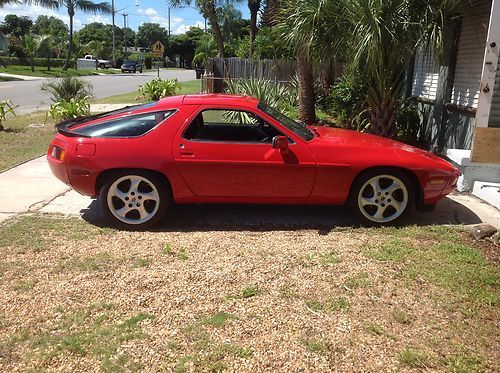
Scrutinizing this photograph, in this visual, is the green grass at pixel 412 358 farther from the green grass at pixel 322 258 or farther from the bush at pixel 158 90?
the bush at pixel 158 90

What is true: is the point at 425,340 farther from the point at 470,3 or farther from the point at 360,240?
the point at 470,3

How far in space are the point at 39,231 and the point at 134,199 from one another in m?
1.00

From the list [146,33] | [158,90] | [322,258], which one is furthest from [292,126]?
[146,33]

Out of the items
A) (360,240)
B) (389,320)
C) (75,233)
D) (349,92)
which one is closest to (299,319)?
(389,320)

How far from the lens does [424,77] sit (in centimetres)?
1055

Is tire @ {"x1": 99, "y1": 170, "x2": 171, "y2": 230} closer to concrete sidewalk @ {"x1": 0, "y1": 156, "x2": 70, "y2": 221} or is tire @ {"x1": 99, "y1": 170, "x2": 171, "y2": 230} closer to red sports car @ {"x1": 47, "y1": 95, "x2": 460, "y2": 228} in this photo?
red sports car @ {"x1": 47, "y1": 95, "x2": 460, "y2": 228}

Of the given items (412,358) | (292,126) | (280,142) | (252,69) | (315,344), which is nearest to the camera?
(412,358)

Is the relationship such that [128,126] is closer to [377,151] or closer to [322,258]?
[322,258]

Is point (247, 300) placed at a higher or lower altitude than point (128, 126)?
lower

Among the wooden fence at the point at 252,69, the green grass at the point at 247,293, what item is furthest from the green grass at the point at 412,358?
the wooden fence at the point at 252,69

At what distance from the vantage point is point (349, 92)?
11539mm

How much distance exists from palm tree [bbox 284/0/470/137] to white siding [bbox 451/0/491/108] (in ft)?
1.09

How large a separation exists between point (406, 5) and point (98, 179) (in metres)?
4.99

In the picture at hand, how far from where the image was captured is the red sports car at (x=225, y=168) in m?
4.99
